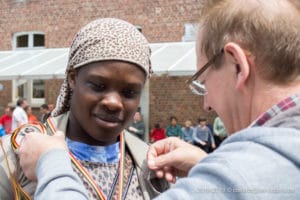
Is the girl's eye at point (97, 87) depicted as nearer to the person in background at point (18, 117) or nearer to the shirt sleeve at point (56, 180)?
the shirt sleeve at point (56, 180)

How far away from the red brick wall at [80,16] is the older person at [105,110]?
1117 cm

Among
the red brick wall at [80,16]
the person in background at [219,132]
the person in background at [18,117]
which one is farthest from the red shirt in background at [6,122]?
the person in background at [219,132]

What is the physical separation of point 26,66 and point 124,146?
1164 cm

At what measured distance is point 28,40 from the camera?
49.9 ft

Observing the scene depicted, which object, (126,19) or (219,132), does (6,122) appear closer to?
(219,132)

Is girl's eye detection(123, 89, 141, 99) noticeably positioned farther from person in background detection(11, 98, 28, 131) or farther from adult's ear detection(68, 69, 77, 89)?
person in background detection(11, 98, 28, 131)

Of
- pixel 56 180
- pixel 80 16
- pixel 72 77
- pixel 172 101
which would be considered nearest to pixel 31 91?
pixel 80 16

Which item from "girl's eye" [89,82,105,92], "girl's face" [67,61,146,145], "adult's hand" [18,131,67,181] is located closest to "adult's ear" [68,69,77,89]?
"girl's face" [67,61,146,145]

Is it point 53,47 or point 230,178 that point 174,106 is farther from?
point 230,178

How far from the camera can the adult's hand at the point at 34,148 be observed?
4.24 feet

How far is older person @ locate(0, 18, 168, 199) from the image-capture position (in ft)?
A: 5.24

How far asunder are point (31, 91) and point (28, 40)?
5.43ft

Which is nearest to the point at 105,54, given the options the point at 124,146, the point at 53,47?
the point at 124,146

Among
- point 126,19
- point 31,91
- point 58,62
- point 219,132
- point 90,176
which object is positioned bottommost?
point 31,91
